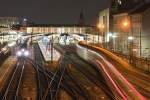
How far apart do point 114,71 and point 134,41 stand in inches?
986

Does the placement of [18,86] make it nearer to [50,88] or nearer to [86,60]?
[50,88]

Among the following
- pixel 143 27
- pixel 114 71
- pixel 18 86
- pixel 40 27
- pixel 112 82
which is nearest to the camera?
pixel 112 82

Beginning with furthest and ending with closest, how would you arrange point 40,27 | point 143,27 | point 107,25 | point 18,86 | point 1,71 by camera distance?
1. point 40,27
2. point 107,25
3. point 143,27
4. point 1,71
5. point 18,86

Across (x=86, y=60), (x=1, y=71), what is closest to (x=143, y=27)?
(x=86, y=60)

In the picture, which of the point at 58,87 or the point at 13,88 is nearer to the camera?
the point at 58,87

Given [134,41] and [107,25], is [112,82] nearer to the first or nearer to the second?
[134,41]

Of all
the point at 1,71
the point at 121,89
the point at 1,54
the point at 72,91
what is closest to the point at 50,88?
the point at 72,91

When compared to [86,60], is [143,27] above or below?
above

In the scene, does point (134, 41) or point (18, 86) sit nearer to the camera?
point (18, 86)

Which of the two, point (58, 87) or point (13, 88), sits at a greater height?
point (58, 87)

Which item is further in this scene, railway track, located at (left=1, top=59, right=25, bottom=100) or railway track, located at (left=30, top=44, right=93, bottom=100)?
railway track, located at (left=30, top=44, right=93, bottom=100)

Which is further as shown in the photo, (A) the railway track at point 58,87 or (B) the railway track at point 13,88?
(A) the railway track at point 58,87

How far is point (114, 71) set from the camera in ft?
104

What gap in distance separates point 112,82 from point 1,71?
21.1 m
